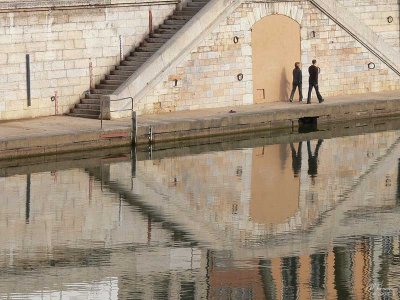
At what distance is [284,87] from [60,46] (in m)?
7.25

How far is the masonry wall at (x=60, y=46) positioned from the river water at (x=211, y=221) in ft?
14.3

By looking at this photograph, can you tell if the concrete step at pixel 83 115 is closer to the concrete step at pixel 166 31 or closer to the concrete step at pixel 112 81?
the concrete step at pixel 112 81

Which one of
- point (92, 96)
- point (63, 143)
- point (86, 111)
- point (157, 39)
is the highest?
point (157, 39)

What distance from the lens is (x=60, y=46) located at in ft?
152

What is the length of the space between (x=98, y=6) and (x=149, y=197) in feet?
38.9

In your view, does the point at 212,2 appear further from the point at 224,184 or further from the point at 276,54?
the point at 224,184

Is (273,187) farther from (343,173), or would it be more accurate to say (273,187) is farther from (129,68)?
(129,68)

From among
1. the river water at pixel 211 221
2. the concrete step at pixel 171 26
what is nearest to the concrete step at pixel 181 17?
the concrete step at pixel 171 26

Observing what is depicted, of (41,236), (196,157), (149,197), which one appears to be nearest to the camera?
(41,236)

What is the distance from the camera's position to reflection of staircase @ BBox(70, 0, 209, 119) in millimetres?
46375

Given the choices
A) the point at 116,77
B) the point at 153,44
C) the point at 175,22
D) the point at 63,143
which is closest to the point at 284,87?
the point at 175,22

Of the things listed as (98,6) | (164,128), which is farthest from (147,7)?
(164,128)

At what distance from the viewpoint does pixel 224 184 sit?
125 feet

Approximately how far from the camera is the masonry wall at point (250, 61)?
47.7 m
